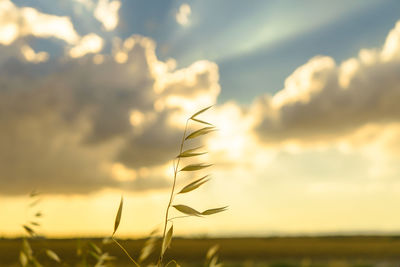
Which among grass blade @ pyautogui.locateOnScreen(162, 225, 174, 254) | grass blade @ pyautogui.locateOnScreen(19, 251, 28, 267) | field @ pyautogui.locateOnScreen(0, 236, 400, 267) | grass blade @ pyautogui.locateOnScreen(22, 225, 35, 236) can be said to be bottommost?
grass blade @ pyautogui.locateOnScreen(162, 225, 174, 254)

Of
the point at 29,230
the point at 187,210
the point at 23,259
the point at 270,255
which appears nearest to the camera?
the point at 187,210

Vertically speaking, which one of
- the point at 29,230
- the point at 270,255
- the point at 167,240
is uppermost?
the point at 270,255

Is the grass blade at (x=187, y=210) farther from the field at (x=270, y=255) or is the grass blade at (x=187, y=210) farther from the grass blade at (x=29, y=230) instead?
the field at (x=270, y=255)

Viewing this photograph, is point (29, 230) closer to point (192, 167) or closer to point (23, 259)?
point (23, 259)

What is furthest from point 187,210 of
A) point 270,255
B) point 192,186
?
point 270,255

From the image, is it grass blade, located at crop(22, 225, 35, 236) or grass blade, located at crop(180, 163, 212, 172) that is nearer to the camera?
grass blade, located at crop(180, 163, 212, 172)

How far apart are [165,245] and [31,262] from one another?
4.16ft

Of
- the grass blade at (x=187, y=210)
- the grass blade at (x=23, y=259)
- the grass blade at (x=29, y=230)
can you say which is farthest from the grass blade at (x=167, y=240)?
the grass blade at (x=29, y=230)

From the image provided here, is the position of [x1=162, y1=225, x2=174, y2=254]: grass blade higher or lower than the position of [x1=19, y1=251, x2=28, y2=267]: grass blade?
lower

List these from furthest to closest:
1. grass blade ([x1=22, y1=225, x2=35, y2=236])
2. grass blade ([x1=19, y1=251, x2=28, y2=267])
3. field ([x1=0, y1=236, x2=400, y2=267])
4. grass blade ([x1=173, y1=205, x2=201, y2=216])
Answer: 1. field ([x1=0, y1=236, x2=400, y2=267])
2. grass blade ([x1=22, y1=225, x2=35, y2=236])
3. grass blade ([x1=19, y1=251, x2=28, y2=267])
4. grass blade ([x1=173, y1=205, x2=201, y2=216])

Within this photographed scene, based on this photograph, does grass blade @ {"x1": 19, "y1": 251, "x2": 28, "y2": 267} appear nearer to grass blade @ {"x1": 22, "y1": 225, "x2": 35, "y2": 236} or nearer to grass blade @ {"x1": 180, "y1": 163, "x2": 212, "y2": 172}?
grass blade @ {"x1": 22, "y1": 225, "x2": 35, "y2": 236}

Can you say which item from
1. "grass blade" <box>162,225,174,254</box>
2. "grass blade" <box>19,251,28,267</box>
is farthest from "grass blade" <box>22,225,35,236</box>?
"grass blade" <box>162,225,174,254</box>

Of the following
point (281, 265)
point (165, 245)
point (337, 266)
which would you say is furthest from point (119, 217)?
point (281, 265)

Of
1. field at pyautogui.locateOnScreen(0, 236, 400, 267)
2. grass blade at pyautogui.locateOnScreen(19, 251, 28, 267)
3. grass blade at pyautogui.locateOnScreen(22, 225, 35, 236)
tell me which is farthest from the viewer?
field at pyautogui.locateOnScreen(0, 236, 400, 267)
